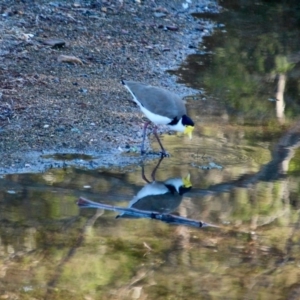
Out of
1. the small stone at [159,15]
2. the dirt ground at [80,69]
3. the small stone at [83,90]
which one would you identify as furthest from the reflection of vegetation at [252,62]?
the small stone at [83,90]

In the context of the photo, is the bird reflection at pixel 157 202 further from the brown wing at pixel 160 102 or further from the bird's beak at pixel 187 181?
the brown wing at pixel 160 102

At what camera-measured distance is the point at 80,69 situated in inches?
404

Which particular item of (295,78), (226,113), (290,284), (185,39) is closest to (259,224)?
(290,284)

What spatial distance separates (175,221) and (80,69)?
4.43 m

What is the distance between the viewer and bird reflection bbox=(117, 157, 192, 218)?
6.61 m

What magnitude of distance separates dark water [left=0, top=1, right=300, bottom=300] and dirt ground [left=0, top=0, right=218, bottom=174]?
20.5 inches

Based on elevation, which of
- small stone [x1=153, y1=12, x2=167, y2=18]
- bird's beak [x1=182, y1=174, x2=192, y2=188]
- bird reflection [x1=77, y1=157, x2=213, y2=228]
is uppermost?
bird reflection [x1=77, y1=157, x2=213, y2=228]

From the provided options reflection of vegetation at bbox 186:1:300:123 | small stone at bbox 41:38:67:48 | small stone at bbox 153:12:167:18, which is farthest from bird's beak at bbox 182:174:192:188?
small stone at bbox 153:12:167:18

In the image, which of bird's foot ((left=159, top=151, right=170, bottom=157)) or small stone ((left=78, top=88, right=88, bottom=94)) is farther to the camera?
small stone ((left=78, top=88, right=88, bottom=94))

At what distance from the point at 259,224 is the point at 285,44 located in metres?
8.13

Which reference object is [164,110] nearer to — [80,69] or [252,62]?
[80,69]

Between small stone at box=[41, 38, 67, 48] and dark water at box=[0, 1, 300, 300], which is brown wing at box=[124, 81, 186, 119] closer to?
dark water at box=[0, 1, 300, 300]

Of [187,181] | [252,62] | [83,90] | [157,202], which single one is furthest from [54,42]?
[157,202]

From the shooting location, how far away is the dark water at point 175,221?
5.33 metres
